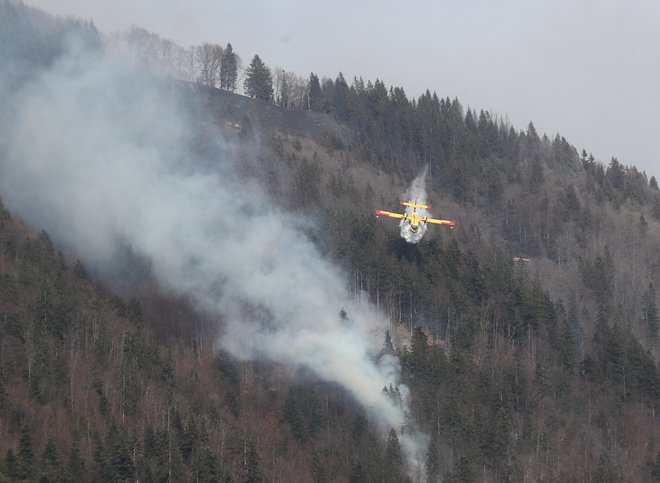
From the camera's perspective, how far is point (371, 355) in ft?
326

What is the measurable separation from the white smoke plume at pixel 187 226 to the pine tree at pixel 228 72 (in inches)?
1920

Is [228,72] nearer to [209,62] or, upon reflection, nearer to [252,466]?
[209,62]

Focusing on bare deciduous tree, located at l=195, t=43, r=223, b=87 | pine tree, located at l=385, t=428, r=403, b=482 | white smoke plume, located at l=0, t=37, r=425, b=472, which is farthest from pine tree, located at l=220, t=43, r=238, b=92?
pine tree, located at l=385, t=428, r=403, b=482

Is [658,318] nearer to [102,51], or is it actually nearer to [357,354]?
[357,354]

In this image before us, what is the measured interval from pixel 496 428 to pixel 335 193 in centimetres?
4879

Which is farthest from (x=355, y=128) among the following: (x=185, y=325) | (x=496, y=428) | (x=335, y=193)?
(x=496, y=428)

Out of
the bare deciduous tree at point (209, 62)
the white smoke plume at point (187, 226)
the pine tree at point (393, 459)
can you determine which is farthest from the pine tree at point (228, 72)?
the pine tree at point (393, 459)

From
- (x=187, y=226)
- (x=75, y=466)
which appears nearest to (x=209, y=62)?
(x=187, y=226)

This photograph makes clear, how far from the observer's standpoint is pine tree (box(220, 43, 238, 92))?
589ft

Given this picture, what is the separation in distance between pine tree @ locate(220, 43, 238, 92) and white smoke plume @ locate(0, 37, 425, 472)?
4876 cm

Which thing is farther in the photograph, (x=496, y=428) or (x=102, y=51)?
(x=102, y=51)

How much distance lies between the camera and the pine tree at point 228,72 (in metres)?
180

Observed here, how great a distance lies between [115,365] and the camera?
302ft

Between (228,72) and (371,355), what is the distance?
93.5 m
